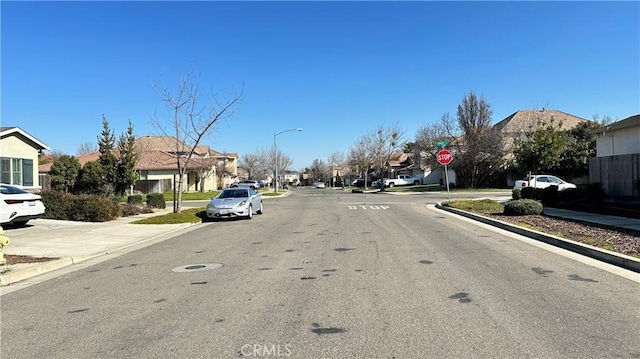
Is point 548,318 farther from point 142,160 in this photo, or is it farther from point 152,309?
point 142,160

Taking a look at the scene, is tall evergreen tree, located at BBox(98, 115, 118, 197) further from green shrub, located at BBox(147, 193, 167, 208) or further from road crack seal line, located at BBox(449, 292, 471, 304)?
road crack seal line, located at BBox(449, 292, 471, 304)

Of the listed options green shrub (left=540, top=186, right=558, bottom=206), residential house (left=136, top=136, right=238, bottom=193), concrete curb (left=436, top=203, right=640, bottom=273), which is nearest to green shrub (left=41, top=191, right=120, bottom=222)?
concrete curb (left=436, top=203, right=640, bottom=273)

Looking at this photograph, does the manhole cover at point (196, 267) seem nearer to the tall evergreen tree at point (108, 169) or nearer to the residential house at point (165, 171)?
the tall evergreen tree at point (108, 169)

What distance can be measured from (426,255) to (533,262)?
6.38ft

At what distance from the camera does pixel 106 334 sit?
495cm

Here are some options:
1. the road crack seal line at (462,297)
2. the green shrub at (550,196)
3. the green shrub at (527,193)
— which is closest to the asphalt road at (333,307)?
the road crack seal line at (462,297)

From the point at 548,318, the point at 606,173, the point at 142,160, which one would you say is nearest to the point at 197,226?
the point at 548,318

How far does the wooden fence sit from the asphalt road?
10325 millimetres

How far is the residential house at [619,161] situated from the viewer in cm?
1755

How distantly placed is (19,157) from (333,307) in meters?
22.7

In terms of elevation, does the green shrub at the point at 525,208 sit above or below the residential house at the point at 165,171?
below

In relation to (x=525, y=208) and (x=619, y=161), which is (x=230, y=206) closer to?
(x=525, y=208)

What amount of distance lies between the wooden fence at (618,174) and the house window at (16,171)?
26536mm

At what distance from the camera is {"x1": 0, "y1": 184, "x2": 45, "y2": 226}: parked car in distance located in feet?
44.9
